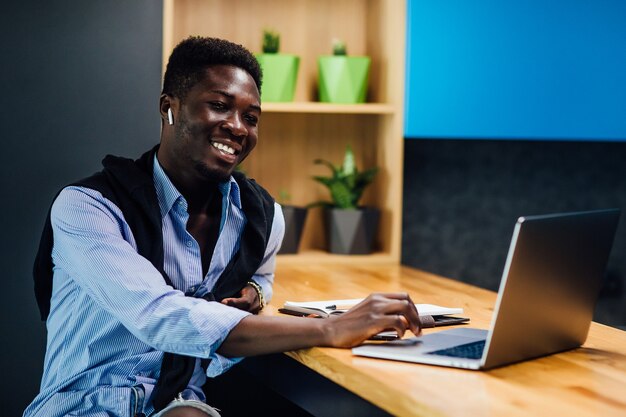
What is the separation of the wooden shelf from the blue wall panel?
0.11m

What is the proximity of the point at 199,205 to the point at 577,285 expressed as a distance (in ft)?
2.70

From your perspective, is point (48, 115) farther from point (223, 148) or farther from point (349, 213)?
point (349, 213)

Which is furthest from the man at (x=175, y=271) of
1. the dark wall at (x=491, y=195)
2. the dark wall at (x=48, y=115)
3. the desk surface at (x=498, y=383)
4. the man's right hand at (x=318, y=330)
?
the dark wall at (x=491, y=195)

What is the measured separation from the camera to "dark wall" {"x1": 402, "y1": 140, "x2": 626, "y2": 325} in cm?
318

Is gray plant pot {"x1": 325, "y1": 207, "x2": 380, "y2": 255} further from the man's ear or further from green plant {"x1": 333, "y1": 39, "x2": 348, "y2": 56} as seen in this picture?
the man's ear

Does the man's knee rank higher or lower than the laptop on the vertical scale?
lower

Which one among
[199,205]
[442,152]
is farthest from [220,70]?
[442,152]

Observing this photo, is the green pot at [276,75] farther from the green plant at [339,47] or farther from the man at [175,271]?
the man at [175,271]

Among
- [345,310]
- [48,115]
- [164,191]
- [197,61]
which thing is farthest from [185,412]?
[48,115]

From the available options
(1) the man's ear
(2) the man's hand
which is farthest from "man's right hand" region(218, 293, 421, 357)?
(1) the man's ear

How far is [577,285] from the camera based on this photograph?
1458 millimetres

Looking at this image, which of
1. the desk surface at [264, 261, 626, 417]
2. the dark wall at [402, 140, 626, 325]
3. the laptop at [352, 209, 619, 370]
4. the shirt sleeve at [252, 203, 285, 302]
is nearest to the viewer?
the desk surface at [264, 261, 626, 417]

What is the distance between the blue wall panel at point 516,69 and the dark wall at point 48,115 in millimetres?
826

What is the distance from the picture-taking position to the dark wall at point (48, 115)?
7.71 ft
